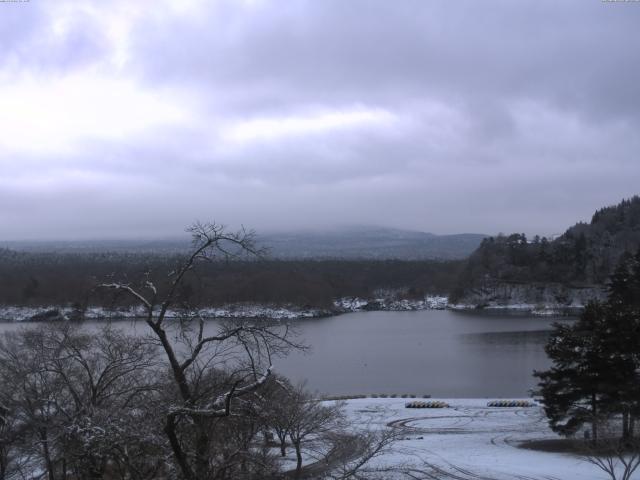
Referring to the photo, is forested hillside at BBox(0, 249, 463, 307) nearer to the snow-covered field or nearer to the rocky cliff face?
the snow-covered field

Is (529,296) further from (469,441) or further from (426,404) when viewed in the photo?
(469,441)

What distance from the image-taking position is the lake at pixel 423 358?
25.4 metres

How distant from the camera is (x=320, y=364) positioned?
29.9 metres

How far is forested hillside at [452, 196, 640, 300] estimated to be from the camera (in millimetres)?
70000

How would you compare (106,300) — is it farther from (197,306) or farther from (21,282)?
(21,282)

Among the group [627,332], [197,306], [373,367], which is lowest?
[373,367]

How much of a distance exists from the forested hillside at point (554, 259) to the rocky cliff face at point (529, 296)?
21.0 inches

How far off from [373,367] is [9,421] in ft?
74.5

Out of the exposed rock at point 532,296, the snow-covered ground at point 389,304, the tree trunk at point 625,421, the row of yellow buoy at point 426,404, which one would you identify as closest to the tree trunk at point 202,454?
the tree trunk at point 625,421

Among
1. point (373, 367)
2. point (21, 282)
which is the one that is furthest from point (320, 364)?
point (21, 282)

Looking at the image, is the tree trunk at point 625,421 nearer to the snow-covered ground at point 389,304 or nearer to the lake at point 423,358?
the lake at point 423,358

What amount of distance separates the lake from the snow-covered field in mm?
3381

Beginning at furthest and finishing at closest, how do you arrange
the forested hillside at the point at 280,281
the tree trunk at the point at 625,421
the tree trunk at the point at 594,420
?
the forested hillside at the point at 280,281 → the tree trunk at the point at 594,420 → the tree trunk at the point at 625,421

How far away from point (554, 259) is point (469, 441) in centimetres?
6094
